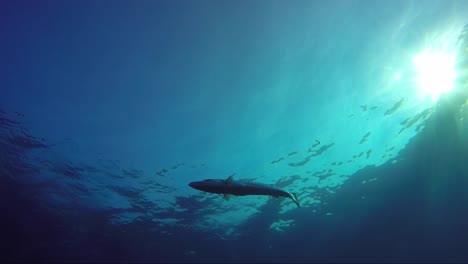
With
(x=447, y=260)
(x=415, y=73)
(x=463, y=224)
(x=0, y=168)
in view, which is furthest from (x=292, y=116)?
(x=447, y=260)

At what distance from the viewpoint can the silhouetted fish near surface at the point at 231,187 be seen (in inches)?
148

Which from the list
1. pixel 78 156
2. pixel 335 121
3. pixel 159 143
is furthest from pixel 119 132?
pixel 335 121

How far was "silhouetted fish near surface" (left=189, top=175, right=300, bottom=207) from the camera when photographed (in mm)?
3766

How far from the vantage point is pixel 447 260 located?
2842 cm

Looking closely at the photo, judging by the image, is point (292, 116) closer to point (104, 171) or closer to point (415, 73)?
point (415, 73)

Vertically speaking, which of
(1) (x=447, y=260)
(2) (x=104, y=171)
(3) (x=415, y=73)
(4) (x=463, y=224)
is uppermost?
(3) (x=415, y=73)

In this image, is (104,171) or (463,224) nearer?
(104,171)

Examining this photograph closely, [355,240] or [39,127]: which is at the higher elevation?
[39,127]

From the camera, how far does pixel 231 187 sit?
396cm

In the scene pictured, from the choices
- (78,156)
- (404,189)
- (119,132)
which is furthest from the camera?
(404,189)

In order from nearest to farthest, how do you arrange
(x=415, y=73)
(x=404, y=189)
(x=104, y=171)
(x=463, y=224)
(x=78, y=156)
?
1. (x=415, y=73)
2. (x=78, y=156)
3. (x=104, y=171)
4. (x=404, y=189)
5. (x=463, y=224)

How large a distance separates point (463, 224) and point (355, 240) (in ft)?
28.8

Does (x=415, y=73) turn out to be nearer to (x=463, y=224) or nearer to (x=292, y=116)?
(x=292, y=116)

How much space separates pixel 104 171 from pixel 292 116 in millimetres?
11390
